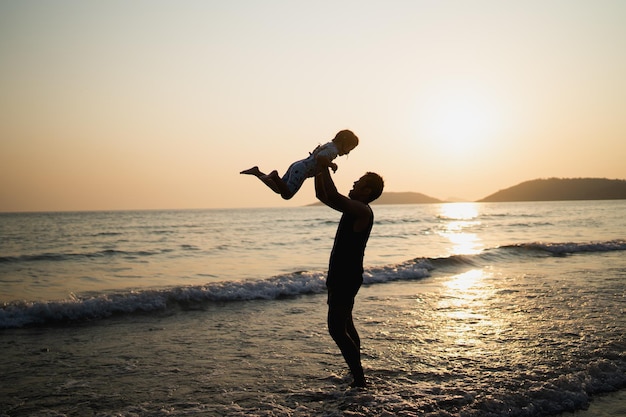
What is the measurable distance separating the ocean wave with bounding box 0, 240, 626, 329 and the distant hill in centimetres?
15856

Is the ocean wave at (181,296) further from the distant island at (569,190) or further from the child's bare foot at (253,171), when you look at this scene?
the distant island at (569,190)

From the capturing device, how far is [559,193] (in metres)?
162

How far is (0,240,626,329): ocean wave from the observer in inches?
398

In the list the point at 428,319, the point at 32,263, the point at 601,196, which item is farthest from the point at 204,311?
the point at 601,196

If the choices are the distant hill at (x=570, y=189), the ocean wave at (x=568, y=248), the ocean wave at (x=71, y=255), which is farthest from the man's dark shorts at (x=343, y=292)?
the distant hill at (x=570, y=189)

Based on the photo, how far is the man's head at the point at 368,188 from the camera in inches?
203

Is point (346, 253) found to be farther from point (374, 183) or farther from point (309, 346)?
point (309, 346)

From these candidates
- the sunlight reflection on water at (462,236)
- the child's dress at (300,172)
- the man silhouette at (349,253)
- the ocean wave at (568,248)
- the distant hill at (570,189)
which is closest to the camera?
the child's dress at (300,172)

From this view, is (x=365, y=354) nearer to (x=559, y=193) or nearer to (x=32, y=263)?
(x=32, y=263)

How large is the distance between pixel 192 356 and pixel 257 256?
16.5m

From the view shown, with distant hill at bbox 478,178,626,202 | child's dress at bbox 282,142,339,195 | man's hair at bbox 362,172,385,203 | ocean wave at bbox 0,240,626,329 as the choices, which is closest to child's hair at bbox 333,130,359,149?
child's dress at bbox 282,142,339,195

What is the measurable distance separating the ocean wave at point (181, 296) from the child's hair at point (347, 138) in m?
8.02

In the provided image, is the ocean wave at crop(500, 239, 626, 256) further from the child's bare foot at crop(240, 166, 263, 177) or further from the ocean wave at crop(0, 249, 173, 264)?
the child's bare foot at crop(240, 166, 263, 177)

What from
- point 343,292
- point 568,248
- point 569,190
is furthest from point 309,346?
point 569,190
